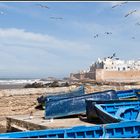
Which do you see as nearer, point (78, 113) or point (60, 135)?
point (60, 135)

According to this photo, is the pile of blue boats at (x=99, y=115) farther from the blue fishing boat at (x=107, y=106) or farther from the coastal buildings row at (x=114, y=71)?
the coastal buildings row at (x=114, y=71)

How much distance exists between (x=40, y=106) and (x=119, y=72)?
7380 centimetres

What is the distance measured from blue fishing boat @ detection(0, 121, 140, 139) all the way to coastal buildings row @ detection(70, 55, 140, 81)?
74443mm

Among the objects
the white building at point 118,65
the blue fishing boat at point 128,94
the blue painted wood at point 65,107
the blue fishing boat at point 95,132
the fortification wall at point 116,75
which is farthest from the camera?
the white building at point 118,65

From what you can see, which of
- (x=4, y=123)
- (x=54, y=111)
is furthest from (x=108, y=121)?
(x=4, y=123)

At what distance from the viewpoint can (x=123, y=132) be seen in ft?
40.5

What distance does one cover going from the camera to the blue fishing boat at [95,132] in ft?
37.4

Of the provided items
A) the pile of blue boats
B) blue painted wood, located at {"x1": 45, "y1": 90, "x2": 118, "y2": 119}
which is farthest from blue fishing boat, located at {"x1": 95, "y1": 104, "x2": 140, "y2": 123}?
blue painted wood, located at {"x1": 45, "y1": 90, "x2": 118, "y2": 119}

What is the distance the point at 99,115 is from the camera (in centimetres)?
1538

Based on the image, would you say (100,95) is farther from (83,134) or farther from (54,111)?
(83,134)

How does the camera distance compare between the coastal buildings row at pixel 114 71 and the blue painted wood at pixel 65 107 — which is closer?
the blue painted wood at pixel 65 107

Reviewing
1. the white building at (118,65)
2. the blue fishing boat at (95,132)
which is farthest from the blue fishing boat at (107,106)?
the white building at (118,65)

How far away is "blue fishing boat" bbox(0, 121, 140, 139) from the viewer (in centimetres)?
1139

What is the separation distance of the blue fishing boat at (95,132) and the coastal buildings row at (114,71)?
74443 mm
